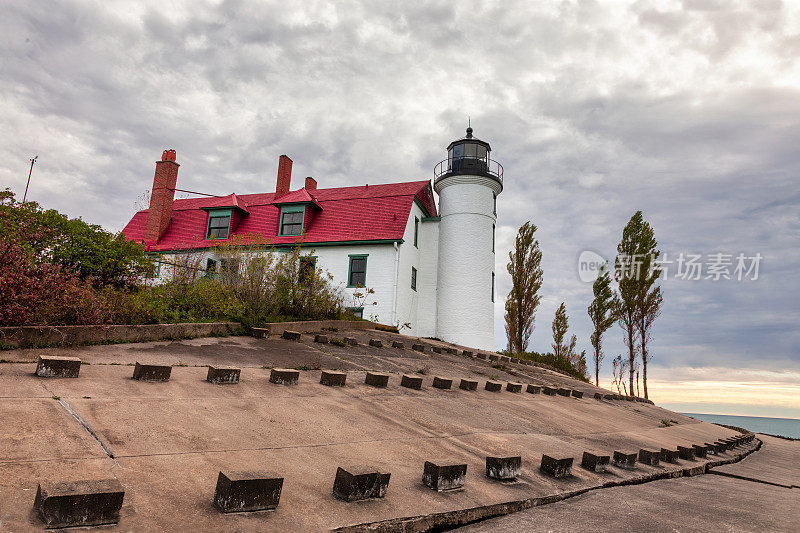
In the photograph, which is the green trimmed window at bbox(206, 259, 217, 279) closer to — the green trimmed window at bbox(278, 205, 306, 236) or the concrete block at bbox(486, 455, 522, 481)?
the green trimmed window at bbox(278, 205, 306, 236)

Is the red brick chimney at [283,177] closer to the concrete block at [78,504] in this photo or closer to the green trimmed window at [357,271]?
the green trimmed window at [357,271]

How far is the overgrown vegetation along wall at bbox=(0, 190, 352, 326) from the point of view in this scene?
7039 mm

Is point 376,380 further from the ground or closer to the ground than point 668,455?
further from the ground

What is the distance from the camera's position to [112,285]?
1293 cm

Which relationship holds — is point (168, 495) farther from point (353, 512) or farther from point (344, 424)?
point (344, 424)

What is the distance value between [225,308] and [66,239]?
22.5 feet

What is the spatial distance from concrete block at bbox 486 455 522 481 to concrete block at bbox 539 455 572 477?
53 centimetres

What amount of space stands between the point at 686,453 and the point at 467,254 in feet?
64.5

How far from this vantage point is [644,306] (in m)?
28.1

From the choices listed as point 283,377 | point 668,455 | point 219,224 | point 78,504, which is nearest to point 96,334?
point 283,377

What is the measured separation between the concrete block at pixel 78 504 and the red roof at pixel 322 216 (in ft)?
68.9

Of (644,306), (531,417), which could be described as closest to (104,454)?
(531,417)

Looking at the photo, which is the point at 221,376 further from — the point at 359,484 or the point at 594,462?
the point at 594,462

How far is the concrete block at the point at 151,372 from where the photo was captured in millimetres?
4992
